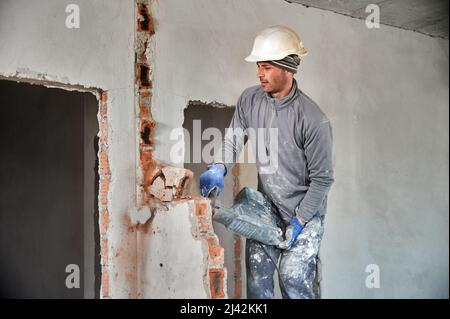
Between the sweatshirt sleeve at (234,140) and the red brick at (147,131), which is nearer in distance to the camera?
the red brick at (147,131)

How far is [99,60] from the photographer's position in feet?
8.90

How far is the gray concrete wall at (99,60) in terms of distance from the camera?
2.47m

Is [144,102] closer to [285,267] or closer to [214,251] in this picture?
[214,251]

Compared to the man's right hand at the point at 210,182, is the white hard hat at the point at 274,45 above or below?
above

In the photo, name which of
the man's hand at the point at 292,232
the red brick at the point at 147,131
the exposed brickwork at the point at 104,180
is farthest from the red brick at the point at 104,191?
the man's hand at the point at 292,232

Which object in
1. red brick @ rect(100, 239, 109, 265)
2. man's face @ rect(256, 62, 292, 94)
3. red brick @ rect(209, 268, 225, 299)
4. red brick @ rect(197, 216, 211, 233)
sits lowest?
red brick @ rect(209, 268, 225, 299)

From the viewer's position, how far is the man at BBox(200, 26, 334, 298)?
296 cm

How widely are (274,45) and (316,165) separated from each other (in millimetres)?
695

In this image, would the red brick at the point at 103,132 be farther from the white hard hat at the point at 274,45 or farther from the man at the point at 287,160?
the white hard hat at the point at 274,45

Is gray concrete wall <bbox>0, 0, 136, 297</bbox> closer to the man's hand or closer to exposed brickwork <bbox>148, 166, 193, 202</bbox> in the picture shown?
exposed brickwork <bbox>148, 166, 193, 202</bbox>

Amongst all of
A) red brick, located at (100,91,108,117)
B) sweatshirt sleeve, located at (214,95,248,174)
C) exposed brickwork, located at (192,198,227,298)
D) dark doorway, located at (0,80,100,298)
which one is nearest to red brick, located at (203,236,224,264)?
exposed brickwork, located at (192,198,227,298)

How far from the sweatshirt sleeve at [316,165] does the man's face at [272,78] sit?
0.89ft

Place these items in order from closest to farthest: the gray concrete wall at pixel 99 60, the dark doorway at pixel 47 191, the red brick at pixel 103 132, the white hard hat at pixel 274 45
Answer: the gray concrete wall at pixel 99 60, the red brick at pixel 103 132, the white hard hat at pixel 274 45, the dark doorway at pixel 47 191

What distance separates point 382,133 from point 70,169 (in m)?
2.45
